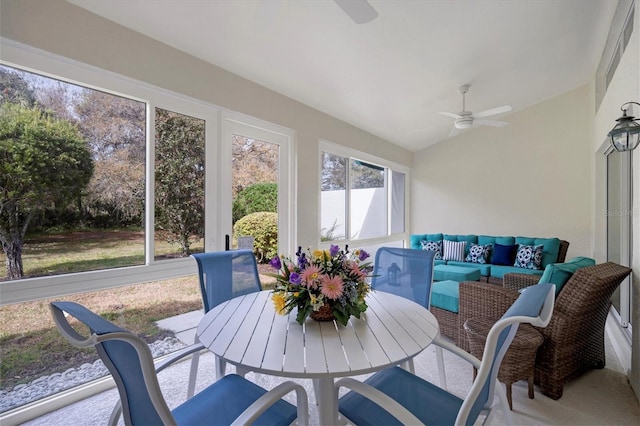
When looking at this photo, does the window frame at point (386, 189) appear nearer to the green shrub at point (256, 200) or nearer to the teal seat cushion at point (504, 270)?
the green shrub at point (256, 200)

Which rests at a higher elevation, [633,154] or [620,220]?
[633,154]

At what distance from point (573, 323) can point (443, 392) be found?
52.6 inches

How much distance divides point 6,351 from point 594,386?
394cm

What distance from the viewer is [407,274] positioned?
7.17ft

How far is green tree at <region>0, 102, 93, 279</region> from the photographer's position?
1.79 m

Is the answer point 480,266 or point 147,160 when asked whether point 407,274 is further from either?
point 480,266

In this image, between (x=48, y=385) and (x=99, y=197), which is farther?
(x=99, y=197)

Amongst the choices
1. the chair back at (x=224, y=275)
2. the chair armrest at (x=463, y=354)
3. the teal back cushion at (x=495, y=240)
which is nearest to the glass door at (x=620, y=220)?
the teal back cushion at (x=495, y=240)

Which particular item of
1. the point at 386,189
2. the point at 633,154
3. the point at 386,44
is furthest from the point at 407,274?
the point at 386,189

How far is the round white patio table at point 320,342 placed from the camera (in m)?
1.08

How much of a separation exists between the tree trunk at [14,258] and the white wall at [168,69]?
3.90 ft

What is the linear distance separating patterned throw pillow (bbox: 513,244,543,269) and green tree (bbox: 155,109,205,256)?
4.57m

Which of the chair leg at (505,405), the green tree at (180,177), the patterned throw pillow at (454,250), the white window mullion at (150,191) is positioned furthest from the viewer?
the patterned throw pillow at (454,250)

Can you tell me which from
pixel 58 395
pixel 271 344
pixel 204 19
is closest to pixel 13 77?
pixel 204 19
